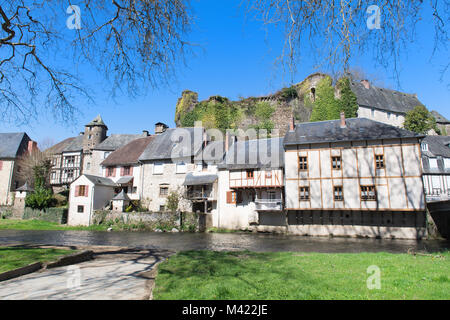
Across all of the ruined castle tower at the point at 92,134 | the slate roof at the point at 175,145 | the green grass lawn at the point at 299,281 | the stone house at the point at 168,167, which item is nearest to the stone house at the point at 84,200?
the stone house at the point at 168,167

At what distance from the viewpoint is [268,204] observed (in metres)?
23.3

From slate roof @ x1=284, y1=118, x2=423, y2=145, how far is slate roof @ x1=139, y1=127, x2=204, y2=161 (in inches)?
437

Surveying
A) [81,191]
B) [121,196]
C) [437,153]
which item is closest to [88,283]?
[121,196]

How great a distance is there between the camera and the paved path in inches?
181

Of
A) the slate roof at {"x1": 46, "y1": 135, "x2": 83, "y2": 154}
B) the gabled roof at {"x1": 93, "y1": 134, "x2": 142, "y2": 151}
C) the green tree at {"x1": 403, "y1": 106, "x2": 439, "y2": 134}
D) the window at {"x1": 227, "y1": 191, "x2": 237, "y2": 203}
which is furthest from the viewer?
the slate roof at {"x1": 46, "y1": 135, "x2": 83, "y2": 154}

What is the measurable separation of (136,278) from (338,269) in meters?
4.51

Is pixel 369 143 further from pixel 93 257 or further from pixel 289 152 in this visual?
pixel 93 257

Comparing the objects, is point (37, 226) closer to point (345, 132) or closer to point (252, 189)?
point (252, 189)

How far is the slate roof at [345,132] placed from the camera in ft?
67.6

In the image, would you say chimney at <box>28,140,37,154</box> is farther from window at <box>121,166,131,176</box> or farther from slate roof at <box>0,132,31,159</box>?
window at <box>121,166,131,176</box>

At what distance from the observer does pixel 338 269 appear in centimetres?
625

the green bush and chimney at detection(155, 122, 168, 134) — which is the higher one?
chimney at detection(155, 122, 168, 134)

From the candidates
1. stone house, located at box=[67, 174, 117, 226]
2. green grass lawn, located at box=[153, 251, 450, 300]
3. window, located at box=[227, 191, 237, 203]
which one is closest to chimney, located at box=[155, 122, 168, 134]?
stone house, located at box=[67, 174, 117, 226]

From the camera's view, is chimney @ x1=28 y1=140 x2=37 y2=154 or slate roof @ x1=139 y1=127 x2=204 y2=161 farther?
chimney @ x1=28 y1=140 x2=37 y2=154
